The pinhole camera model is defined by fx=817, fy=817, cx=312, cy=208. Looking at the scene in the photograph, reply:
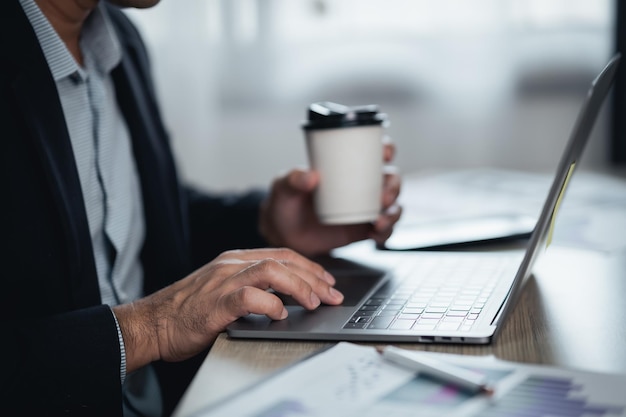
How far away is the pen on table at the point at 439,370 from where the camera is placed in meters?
0.56

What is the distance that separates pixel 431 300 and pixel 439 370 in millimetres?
233

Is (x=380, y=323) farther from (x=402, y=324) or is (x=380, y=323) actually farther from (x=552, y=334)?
(x=552, y=334)

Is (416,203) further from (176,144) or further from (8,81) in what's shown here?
(176,144)

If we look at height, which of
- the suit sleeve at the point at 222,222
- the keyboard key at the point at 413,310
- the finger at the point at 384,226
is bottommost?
the suit sleeve at the point at 222,222

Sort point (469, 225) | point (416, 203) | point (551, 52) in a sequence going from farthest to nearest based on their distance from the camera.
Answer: point (551, 52) → point (416, 203) → point (469, 225)

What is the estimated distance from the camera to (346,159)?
1.05 metres

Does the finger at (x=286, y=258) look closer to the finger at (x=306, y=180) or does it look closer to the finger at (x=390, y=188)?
the finger at (x=306, y=180)

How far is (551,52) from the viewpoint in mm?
2369

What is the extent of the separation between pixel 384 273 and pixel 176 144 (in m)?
1.65

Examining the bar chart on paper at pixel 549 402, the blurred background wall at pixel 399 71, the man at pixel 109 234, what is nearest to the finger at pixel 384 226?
the man at pixel 109 234

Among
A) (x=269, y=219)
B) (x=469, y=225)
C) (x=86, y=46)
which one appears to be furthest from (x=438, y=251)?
(x=86, y=46)

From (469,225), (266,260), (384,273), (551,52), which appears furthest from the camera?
(551,52)

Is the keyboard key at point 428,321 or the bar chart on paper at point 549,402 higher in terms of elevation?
the bar chart on paper at point 549,402

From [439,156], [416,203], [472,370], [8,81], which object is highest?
[8,81]
